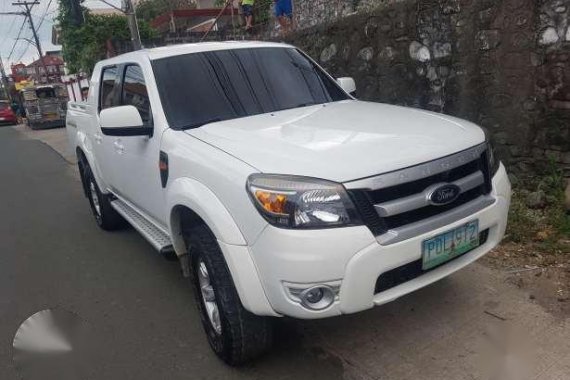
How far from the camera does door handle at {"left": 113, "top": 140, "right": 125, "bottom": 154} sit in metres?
4.02

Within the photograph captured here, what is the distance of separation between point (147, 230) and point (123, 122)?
1009 mm

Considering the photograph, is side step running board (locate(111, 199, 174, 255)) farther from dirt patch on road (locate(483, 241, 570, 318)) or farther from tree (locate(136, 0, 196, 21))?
tree (locate(136, 0, 196, 21))

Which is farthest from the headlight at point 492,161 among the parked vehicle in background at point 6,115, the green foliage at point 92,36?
the parked vehicle in background at point 6,115

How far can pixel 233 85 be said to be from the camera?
11.7 feet

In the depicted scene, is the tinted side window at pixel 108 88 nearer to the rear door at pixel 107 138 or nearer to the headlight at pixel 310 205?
the rear door at pixel 107 138

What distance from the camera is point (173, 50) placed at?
3736mm

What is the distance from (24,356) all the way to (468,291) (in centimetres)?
305

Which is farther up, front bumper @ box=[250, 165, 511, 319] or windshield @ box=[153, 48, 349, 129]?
windshield @ box=[153, 48, 349, 129]

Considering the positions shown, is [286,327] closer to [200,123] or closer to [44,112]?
[200,123]

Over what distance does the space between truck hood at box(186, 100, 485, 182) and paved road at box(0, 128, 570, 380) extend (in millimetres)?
1174

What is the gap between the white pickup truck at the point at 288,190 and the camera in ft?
7.50

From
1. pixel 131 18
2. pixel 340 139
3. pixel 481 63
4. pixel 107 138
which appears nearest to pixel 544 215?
pixel 481 63

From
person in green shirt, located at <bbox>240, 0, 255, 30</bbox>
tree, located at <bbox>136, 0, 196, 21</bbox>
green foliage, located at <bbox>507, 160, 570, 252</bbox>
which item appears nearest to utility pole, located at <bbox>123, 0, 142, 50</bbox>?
person in green shirt, located at <bbox>240, 0, 255, 30</bbox>

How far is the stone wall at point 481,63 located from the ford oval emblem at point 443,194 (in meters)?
2.60
